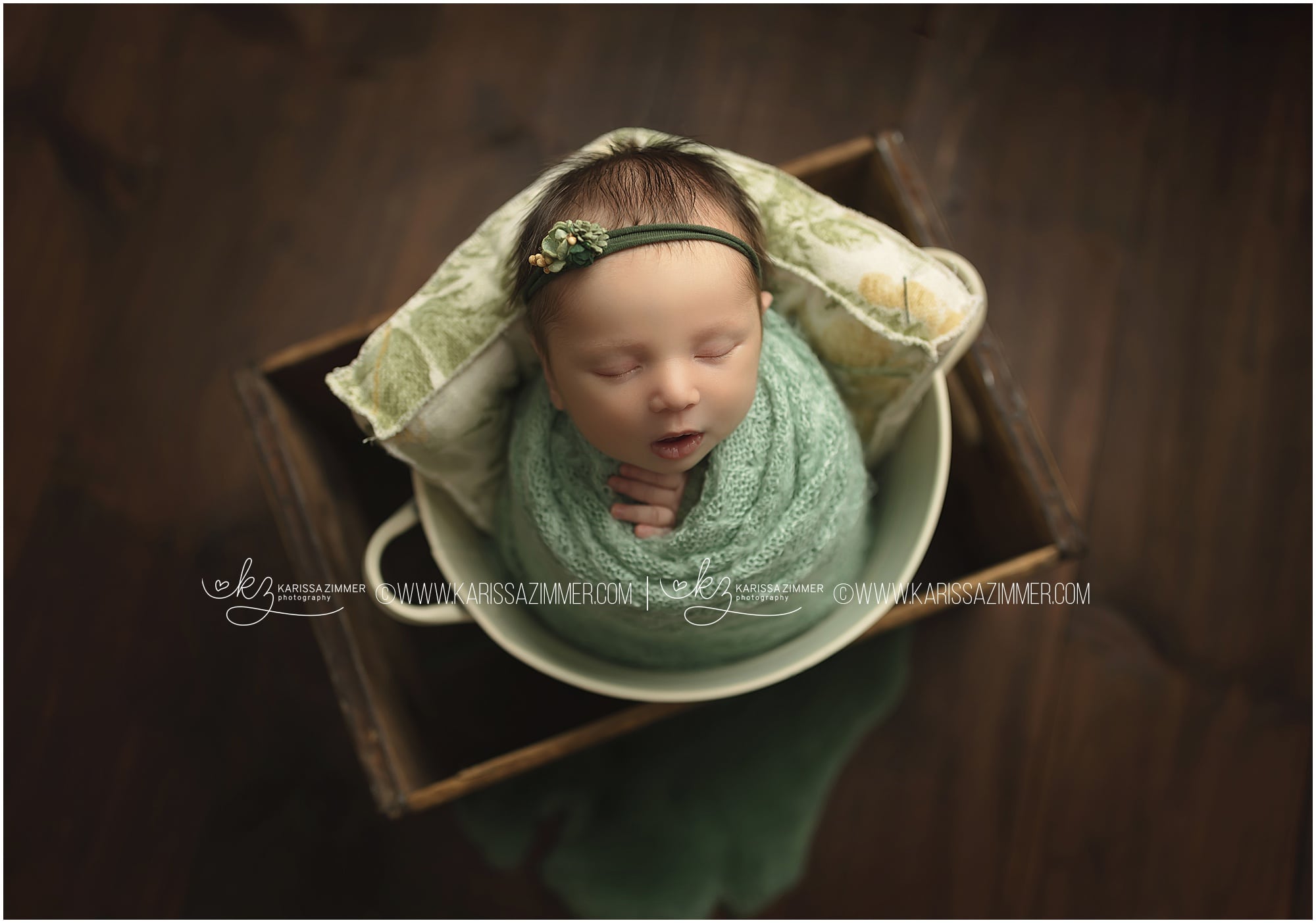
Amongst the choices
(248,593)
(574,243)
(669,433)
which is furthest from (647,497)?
(248,593)

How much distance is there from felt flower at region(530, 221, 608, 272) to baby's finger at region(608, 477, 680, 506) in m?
0.20

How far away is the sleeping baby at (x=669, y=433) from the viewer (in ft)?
1.93

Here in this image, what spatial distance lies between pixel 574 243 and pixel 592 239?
1 centimetres

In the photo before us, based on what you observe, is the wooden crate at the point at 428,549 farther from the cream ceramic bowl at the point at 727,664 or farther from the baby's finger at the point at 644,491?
the baby's finger at the point at 644,491

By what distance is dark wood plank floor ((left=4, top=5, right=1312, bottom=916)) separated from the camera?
43.0 inches

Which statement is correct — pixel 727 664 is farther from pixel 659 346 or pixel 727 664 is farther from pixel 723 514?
pixel 659 346

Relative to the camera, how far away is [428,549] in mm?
1039

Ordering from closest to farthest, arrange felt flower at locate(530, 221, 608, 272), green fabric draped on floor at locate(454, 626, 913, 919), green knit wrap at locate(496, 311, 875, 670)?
1. felt flower at locate(530, 221, 608, 272)
2. green knit wrap at locate(496, 311, 875, 670)
3. green fabric draped on floor at locate(454, 626, 913, 919)

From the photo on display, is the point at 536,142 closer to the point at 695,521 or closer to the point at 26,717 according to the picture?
the point at 695,521

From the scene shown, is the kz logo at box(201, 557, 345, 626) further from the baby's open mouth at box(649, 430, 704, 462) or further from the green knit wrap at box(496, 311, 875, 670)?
the baby's open mouth at box(649, 430, 704, 462)

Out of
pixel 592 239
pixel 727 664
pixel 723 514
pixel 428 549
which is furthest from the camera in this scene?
pixel 428 549

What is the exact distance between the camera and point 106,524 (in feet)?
3.82

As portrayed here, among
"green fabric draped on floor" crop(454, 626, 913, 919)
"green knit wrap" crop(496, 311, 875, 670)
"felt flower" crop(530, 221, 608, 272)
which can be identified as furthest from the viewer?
"green fabric draped on floor" crop(454, 626, 913, 919)

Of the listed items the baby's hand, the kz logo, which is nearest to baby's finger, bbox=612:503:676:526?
the baby's hand
